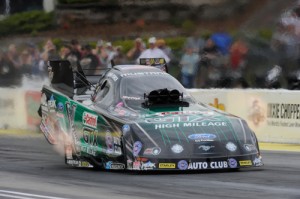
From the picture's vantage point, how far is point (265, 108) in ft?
57.0

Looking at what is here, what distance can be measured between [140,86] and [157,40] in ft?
27.9

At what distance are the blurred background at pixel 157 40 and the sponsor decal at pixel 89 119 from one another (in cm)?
586

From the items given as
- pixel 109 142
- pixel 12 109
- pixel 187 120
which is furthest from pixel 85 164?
pixel 12 109

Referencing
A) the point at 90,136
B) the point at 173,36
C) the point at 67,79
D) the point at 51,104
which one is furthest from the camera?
the point at 173,36

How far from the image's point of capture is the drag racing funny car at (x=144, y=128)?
11.7 meters

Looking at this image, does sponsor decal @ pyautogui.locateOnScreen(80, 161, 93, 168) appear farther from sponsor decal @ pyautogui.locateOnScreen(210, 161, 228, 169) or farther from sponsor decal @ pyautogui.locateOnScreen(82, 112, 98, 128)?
sponsor decal @ pyautogui.locateOnScreen(210, 161, 228, 169)

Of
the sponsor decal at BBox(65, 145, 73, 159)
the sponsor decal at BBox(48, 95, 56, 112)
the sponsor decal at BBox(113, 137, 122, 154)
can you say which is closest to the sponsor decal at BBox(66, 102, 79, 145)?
the sponsor decal at BBox(65, 145, 73, 159)

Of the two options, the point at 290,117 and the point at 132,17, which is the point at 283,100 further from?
the point at 132,17

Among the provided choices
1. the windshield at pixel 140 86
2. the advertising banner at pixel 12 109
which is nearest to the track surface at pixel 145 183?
the windshield at pixel 140 86

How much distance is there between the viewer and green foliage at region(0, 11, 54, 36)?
28.9m

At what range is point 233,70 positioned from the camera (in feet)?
63.0

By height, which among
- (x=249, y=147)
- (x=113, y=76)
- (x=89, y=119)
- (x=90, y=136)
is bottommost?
(x=249, y=147)

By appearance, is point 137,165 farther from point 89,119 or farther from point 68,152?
point 68,152

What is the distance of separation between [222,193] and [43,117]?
19.1 feet
